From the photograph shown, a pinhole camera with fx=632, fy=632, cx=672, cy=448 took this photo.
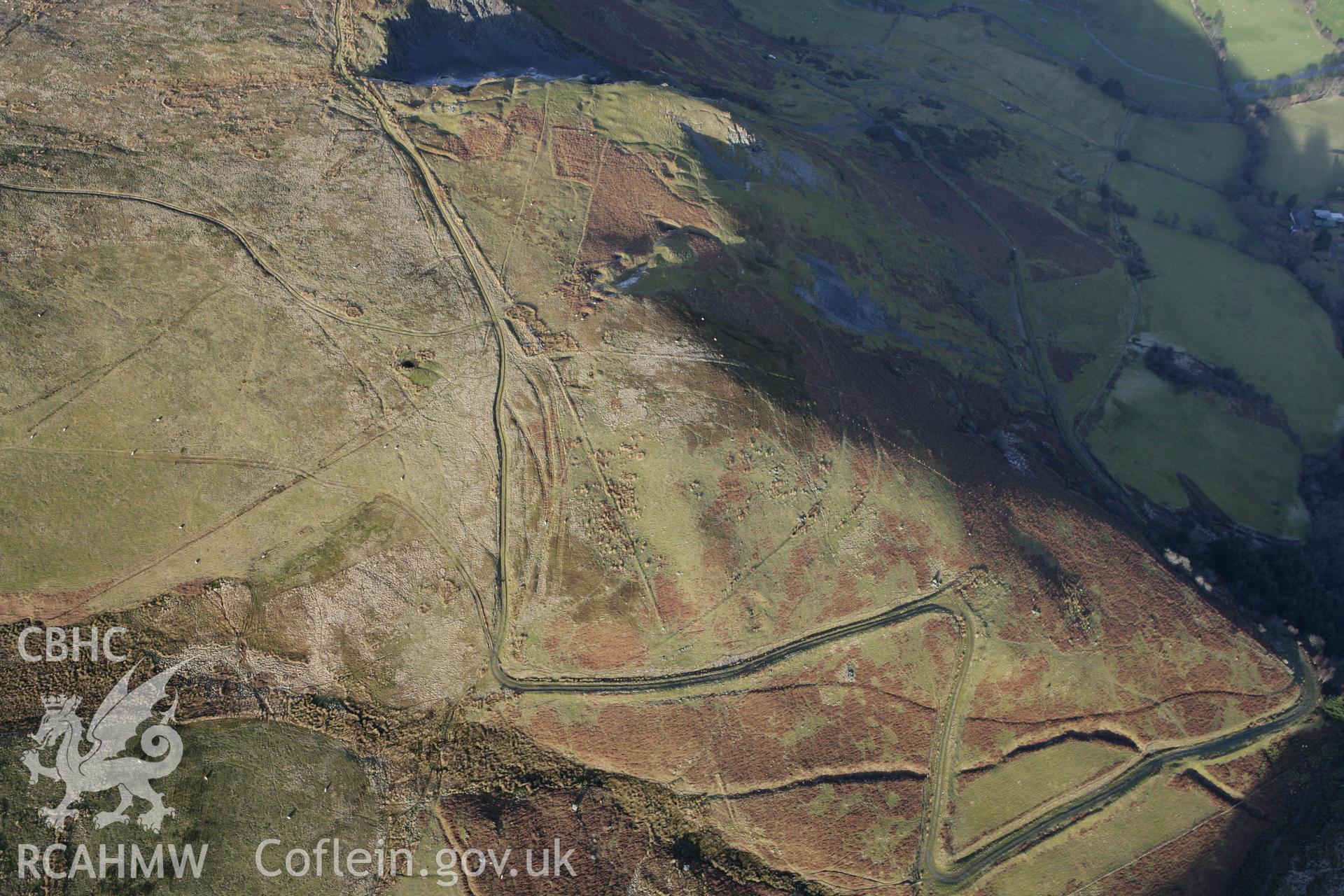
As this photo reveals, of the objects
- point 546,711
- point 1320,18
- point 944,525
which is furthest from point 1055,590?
point 1320,18

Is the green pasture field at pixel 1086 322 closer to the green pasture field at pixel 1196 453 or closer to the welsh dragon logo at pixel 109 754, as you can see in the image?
the green pasture field at pixel 1196 453

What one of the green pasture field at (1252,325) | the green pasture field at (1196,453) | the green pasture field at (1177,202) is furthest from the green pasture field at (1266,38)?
the green pasture field at (1196,453)

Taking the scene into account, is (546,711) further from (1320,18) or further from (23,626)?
(1320,18)

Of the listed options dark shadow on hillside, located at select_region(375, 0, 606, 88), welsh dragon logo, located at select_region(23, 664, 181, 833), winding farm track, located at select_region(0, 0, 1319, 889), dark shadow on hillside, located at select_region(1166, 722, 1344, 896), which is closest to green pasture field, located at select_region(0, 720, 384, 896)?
welsh dragon logo, located at select_region(23, 664, 181, 833)

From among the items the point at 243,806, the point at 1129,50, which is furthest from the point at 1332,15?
the point at 243,806

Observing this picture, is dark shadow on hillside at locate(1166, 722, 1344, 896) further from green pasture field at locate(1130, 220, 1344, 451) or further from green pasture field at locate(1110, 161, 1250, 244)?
green pasture field at locate(1110, 161, 1250, 244)

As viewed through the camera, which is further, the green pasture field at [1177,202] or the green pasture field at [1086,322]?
the green pasture field at [1177,202]
